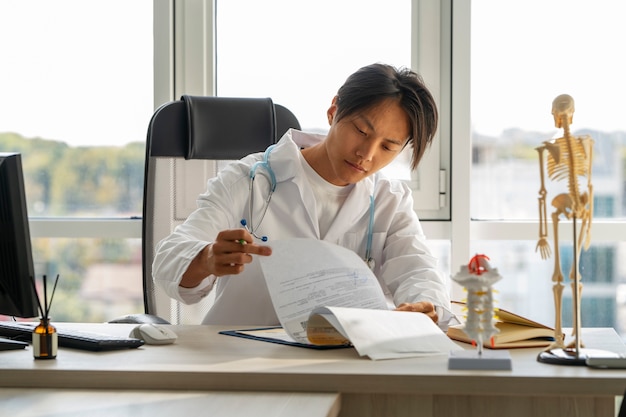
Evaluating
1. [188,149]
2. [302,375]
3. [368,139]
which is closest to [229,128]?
[188,149]

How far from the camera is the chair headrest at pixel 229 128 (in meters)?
2.24

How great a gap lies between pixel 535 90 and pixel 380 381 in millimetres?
1961

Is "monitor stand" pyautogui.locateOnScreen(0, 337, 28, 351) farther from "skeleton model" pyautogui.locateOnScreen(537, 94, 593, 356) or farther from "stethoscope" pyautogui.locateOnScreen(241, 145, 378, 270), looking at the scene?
"skeleton model" pyautogui.locateOnScreen(537, 94, 593, 356)

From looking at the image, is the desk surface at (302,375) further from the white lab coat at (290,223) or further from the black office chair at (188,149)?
the black office chair at (188,149)

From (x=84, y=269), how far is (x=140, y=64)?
79 centimetres

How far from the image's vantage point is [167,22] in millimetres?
2957

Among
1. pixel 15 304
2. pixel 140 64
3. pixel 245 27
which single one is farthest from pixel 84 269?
pixel 15 304

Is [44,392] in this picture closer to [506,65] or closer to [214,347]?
[214,347]

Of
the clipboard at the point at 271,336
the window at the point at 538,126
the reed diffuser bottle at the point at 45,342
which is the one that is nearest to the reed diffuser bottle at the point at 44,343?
the reed diffuser bottle at the point at 45,342

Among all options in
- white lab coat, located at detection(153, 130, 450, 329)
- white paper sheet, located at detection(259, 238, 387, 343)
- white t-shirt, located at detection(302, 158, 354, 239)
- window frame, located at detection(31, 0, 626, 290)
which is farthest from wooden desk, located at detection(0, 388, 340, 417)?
window frame, located at detection(31, 0, 626, 290)

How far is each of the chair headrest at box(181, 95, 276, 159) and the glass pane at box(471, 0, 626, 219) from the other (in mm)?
991

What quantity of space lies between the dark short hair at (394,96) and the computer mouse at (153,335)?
0.71 meters

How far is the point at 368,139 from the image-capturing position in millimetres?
1903

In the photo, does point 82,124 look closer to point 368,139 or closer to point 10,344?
point 368,139
